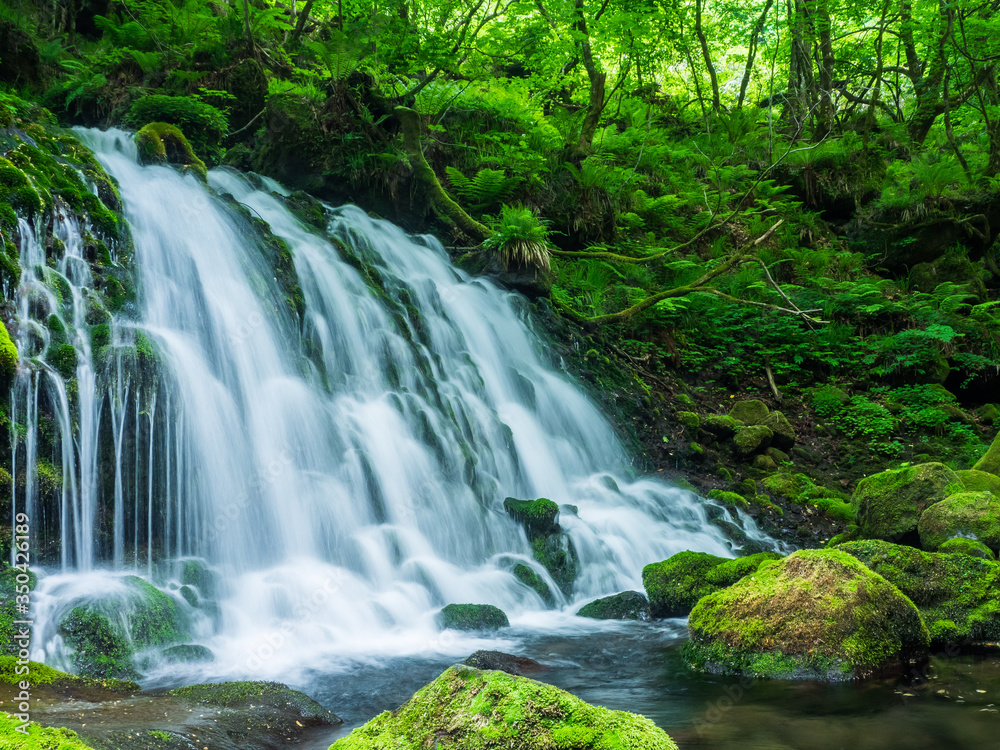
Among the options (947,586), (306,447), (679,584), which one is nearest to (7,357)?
(306,447)

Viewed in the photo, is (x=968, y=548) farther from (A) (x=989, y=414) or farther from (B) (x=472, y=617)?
(A) (x=989, y=414)

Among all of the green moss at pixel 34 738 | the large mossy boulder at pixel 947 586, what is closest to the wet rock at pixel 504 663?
the green moss at pixel 34 738

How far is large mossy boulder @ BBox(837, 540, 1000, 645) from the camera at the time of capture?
482 centimetres

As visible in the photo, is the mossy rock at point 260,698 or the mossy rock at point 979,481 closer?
the mossy rock at point 260,698

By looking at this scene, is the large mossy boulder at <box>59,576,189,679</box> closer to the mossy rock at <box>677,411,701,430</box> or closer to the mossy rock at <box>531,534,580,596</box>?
the mossy rock at <box>531,534,580,596</box>

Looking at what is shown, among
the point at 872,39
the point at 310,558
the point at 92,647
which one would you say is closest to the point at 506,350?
the point at 310,558

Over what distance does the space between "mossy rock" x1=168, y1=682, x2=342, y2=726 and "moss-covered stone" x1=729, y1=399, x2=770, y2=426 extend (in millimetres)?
8691


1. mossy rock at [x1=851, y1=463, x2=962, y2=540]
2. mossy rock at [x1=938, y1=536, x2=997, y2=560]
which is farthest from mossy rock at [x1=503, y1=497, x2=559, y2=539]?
mossy rock at [x1=938, y1=536, x2=997, y2=560]

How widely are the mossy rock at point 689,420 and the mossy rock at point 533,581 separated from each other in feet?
16.0

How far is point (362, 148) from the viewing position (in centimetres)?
1241

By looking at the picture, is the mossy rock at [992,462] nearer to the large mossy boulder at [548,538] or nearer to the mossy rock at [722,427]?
the mossy rock at [722,427]

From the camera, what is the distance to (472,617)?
588 cm

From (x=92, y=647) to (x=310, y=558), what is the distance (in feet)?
6.94

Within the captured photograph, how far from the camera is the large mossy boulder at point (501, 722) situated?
2393 mm
